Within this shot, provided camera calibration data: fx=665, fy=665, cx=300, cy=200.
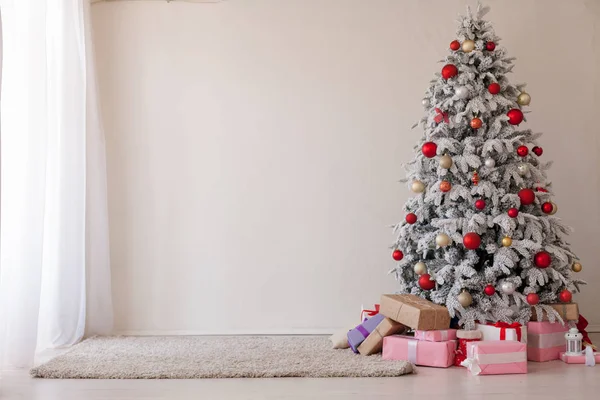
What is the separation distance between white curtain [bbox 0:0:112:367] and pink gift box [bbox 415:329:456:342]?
5.97ft

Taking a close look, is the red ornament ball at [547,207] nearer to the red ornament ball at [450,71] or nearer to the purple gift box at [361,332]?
the red ornament ball at [450,71]

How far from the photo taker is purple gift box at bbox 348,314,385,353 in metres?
3.43

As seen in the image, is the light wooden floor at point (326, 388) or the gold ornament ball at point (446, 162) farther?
the gold ornament ball at point (446, 162)

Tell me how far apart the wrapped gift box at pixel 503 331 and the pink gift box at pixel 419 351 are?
0.65ft

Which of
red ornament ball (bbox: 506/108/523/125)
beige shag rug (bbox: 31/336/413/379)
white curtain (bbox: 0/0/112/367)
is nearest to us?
beige shag rug (bbox: 31/336/413/379)

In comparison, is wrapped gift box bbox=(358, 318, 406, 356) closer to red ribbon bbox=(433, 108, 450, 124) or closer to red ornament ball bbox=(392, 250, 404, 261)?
red ornament ball bbox=(392, 250, 404, 261)

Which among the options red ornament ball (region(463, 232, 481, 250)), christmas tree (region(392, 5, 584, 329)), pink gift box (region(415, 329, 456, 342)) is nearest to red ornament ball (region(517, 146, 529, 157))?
christmas tree (region(392, 5, 584, 329))

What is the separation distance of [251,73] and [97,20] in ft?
3.57

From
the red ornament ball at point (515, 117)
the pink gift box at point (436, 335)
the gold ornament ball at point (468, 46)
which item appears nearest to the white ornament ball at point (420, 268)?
the pink gift box at point (436, 335)

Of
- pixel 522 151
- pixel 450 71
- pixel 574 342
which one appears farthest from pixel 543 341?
pixel 450 71

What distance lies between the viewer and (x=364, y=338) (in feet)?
11.2

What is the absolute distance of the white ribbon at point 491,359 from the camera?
2980 mm

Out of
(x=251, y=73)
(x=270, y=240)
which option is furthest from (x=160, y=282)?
(x=251, y=73)

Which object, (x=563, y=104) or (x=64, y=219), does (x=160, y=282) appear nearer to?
(x=64, y=219)
